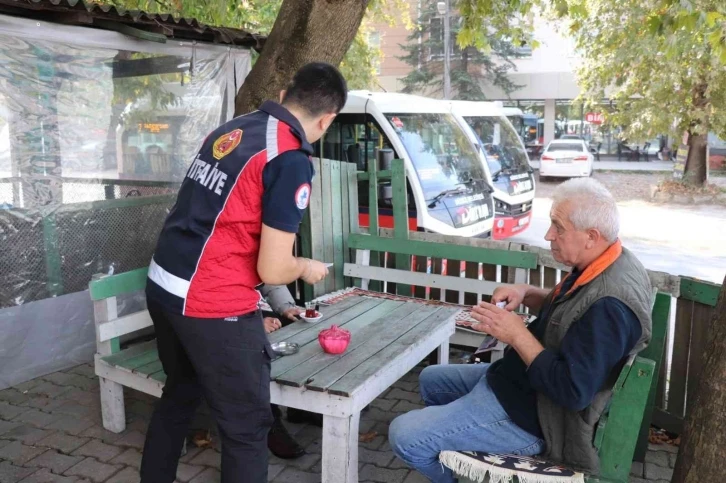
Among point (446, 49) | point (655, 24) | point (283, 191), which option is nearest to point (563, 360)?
point (283, 191)

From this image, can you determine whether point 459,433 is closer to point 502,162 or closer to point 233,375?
point 233,375

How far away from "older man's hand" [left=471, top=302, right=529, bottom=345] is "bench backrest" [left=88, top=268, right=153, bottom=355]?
1825 mm

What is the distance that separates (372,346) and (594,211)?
1230 millimetres

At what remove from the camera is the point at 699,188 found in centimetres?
1744

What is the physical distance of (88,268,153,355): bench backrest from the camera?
331cm

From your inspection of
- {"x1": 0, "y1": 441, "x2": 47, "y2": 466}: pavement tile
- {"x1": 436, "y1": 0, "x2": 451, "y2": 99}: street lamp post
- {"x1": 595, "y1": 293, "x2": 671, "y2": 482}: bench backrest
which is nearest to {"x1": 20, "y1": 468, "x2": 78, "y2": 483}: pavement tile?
{"x1": 0, "y1": 441, "x2": 47, "y2": 466}: pavement tile

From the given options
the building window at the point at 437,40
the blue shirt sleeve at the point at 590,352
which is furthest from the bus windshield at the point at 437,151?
the building window at the point at 437,40

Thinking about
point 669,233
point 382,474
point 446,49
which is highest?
point 446,49

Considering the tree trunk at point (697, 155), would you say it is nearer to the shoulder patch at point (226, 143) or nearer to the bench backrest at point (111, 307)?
the bench backrest at point (111, 307)

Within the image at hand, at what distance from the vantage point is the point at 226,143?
242 cm

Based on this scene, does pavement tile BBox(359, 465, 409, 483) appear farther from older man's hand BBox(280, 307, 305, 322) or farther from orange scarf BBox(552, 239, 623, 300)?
orange scarf BBox(552, 239, 623, 300)

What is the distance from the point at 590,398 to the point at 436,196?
5.61 metres

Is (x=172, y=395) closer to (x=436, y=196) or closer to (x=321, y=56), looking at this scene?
(x=321, y=56)

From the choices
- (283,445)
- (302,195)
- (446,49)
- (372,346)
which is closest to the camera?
(302,195)
